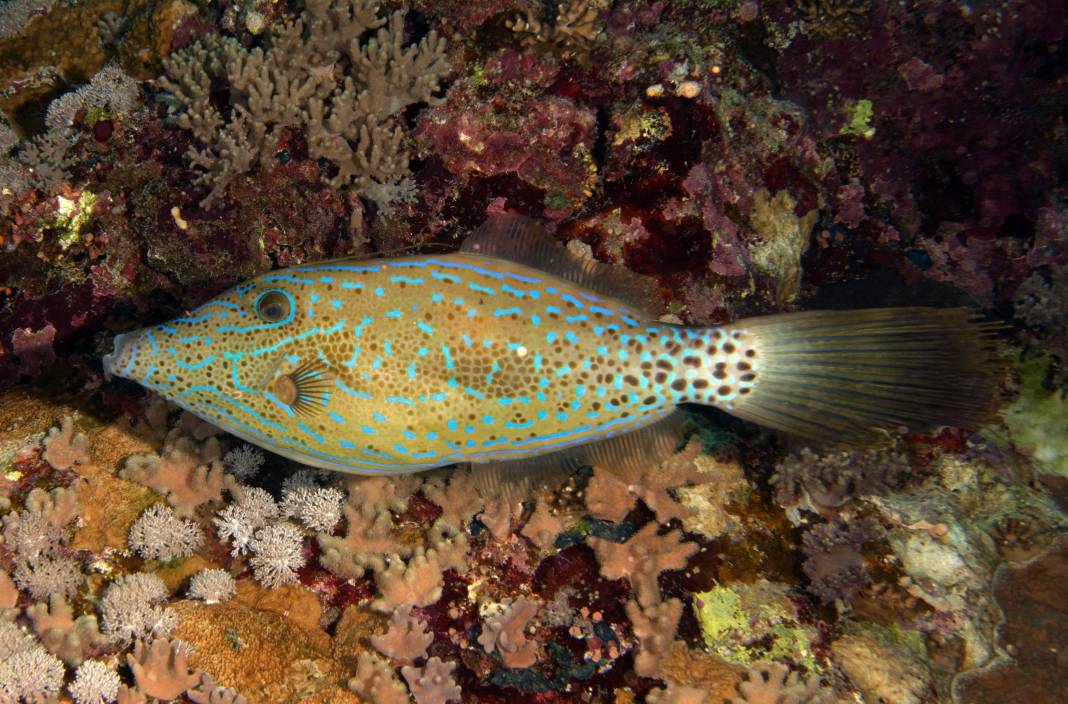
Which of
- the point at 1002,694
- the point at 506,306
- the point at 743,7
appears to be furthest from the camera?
the point at 743,7

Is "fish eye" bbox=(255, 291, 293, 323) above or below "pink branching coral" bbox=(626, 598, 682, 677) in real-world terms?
above

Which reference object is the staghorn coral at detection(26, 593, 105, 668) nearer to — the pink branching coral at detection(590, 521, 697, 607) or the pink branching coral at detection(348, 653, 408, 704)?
the pink branching coral at detection(348, 653, 408, 704)

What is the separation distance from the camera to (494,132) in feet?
12.7

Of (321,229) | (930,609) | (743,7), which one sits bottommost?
(930,609)

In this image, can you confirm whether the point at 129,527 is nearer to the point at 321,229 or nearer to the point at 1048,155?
the point at 321,229

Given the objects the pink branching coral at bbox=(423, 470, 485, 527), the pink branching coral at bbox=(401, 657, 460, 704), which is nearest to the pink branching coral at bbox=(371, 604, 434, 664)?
the pink branching coral at bbox=(401, 657, 460, 704)

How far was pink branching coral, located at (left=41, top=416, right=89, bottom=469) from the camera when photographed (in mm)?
4016

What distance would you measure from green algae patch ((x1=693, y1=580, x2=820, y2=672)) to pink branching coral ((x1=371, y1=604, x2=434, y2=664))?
160 centimetres

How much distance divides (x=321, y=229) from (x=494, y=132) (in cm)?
133

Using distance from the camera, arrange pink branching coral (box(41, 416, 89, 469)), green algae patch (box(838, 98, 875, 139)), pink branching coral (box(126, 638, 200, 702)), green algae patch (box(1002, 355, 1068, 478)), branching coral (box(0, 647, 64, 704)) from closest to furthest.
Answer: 1. branching coral (box(0, 647, 64, 704))
2. pink branching coral (box(126, 638, 200, 702))
3. pink branching coral (box(41, 416, 89, 469))
4. green algae patch (box(1002, 355, 1068, 478))
5. green algae patch (box(838, 98, 875, 139))

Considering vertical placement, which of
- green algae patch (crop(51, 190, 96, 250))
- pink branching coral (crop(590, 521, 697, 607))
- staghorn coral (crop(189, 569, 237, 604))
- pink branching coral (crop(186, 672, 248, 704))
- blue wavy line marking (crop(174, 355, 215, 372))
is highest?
blue wavy line marking (crop(174, 355, 215, 372))

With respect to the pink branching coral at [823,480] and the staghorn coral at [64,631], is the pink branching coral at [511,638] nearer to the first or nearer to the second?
the pink branching coral at [823,480]

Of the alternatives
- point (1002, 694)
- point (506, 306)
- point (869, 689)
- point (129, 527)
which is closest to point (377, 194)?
point (506, 306)

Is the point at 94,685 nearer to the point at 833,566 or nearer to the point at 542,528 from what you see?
the point at 542,528
